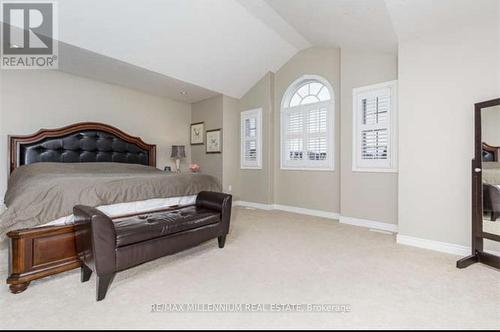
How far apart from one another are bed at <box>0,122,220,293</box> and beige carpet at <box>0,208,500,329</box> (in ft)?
0.73

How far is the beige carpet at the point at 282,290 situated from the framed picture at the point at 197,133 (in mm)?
3277

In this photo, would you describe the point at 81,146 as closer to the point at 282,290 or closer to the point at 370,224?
the point at 282,290

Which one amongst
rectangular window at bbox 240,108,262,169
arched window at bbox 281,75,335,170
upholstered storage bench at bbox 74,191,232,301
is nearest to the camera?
upholstered storage bench at bbox 74,191,232,301

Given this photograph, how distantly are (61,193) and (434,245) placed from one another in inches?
150

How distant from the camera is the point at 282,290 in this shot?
1.91 m

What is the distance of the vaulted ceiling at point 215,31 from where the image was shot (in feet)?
8.93

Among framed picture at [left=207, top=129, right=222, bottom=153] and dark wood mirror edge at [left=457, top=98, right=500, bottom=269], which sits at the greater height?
framed picture at [left=207, top=129, right=222, bottom=153]

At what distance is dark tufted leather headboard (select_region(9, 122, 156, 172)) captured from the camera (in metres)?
3.63

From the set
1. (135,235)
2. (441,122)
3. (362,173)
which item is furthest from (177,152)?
(441,122)

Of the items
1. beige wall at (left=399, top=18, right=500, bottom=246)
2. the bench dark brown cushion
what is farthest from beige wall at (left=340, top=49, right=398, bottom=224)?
the bench dark brown cushion

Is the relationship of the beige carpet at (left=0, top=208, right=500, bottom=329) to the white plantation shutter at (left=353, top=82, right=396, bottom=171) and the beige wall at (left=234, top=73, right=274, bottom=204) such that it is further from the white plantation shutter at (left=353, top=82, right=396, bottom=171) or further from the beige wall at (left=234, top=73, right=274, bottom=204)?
the beige wall at (left=234, top=73, right=274, bottom=204)

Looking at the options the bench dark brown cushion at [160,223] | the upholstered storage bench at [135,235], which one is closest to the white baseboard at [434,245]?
the upholstered storage bench at [135,235]

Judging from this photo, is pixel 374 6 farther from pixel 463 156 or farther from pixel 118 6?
pixel 118 6

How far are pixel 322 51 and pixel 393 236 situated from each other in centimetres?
325
